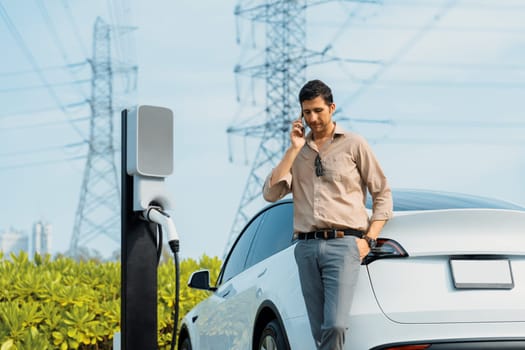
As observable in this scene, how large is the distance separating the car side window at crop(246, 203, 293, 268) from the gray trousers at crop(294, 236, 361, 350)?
1.75ft

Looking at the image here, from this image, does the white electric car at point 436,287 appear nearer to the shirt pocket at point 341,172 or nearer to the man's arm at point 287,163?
the shirt pocket at point 341,172

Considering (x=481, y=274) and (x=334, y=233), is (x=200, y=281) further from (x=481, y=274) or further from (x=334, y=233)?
(x=481, y=274)

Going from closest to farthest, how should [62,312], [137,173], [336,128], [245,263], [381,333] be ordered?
1. [381,333]
2. [336,128]
3. [137,173]
4. [245,263]
5. [62,312]

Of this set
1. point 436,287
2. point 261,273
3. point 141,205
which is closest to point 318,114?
point 436,287

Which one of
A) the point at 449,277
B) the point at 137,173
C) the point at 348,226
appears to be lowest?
the point at 449,277

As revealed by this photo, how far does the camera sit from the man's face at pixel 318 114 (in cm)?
388

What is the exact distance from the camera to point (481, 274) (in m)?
3.72

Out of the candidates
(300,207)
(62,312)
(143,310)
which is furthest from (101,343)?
(300,207)

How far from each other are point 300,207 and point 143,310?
65.5 inches

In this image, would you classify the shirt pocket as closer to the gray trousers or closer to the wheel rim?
the gray trousers

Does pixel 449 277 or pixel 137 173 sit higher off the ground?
pixel 137 173

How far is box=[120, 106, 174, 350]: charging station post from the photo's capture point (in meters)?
4.94

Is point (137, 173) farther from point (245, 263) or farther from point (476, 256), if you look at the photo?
point (476, 256)

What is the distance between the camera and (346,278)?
3.69 m
